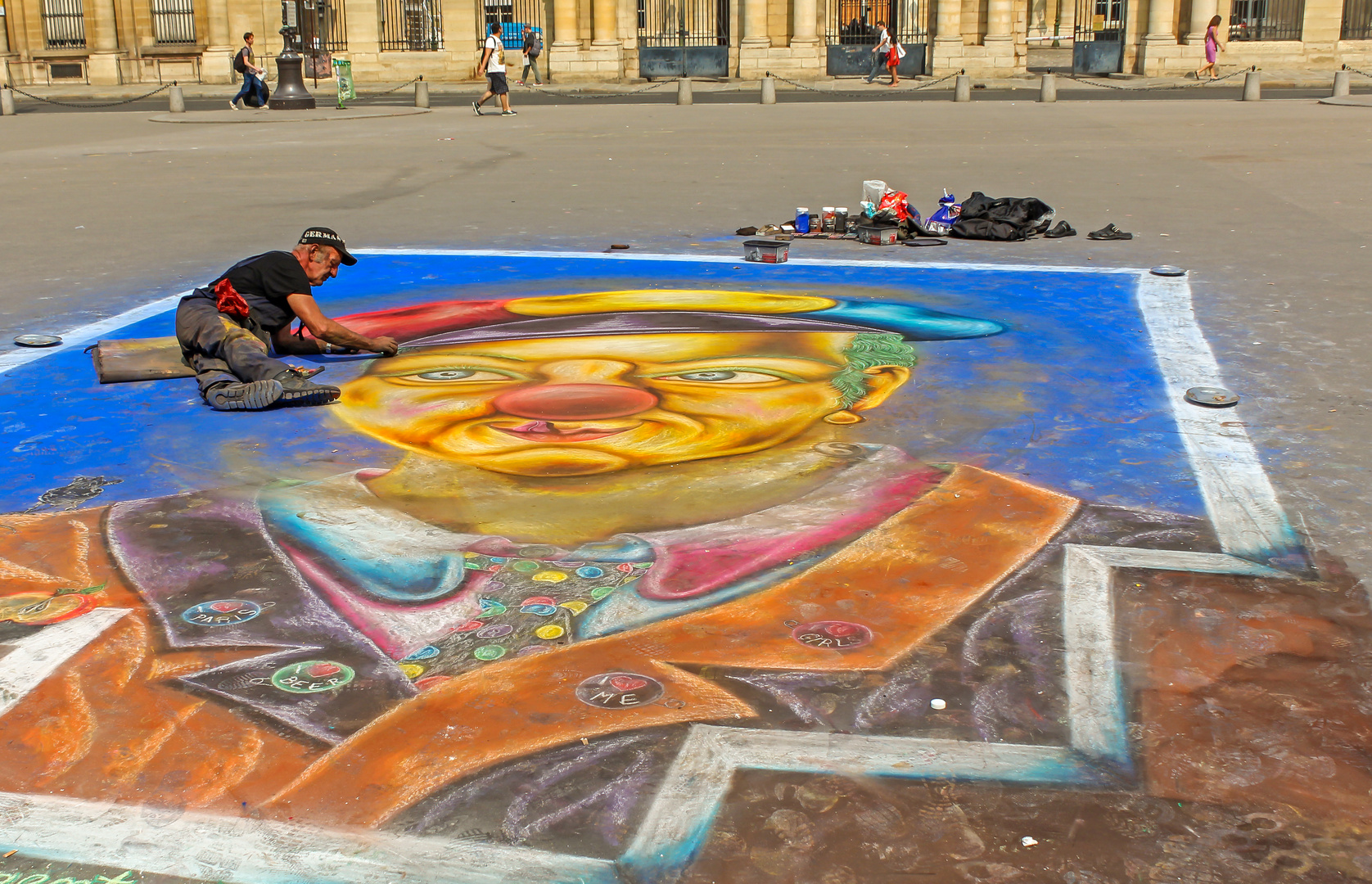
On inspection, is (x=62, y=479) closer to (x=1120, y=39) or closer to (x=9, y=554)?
(x=9, y=554)

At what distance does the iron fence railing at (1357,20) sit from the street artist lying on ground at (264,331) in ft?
119

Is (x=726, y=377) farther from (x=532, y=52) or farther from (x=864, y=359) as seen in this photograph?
(x=532, y=52)

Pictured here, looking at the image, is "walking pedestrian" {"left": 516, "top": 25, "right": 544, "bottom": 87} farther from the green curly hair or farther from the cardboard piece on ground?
the green curly hair

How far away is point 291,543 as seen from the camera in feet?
13.8

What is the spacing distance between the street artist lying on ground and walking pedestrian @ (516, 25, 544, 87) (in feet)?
95.5

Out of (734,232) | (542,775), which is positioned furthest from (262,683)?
(734,232)

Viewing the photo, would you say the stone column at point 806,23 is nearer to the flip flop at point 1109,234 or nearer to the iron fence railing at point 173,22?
the iron fence railing at point 173,22

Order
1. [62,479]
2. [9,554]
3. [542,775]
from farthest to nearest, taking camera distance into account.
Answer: [62,479] → [9,554] → [542,775]

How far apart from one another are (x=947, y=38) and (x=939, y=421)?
3222 centimetres

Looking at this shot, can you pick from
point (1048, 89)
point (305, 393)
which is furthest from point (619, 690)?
point (1048, 89)

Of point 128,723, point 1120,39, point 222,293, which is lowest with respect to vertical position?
point 128,723

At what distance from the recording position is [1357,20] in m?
35.4

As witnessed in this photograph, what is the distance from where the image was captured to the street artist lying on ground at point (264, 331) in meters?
5.75

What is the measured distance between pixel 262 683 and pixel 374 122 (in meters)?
22.0
